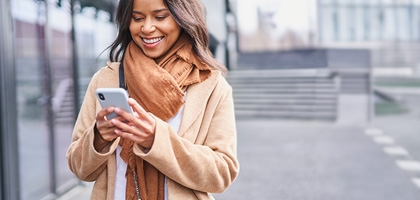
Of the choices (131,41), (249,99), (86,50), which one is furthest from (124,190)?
(249,99)

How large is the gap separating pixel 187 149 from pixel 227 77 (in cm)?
1548

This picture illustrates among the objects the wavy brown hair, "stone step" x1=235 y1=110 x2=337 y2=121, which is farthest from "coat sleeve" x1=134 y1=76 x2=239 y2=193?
"stone step" x1=235 y1=110 x2=337 y2=121

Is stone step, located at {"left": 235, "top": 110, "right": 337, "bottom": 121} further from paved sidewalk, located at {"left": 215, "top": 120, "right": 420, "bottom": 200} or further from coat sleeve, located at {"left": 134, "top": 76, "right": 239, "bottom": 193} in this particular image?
coat sleeve, located at {"left": 134, "top": 76, "right": 239, "bottom": 193}

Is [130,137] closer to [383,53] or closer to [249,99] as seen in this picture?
[249,99]

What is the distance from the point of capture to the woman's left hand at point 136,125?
1092 millimetres

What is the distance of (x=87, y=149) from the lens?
1.24 meters

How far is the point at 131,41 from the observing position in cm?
135

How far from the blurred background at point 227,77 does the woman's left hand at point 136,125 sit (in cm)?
36

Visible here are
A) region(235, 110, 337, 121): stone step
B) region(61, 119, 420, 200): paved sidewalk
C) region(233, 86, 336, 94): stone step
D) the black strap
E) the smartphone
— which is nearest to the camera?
the smartphone

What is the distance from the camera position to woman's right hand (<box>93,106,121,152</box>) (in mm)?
1123

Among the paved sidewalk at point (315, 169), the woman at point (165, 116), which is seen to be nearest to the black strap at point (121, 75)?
the woman at point (165, 116)

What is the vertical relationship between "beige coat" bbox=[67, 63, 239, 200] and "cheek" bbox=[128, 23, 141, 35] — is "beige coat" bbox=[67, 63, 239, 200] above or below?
below

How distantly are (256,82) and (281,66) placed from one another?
5.60 metres

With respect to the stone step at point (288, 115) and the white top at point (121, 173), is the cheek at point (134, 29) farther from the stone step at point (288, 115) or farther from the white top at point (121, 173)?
the stone step at point (288, 115)
